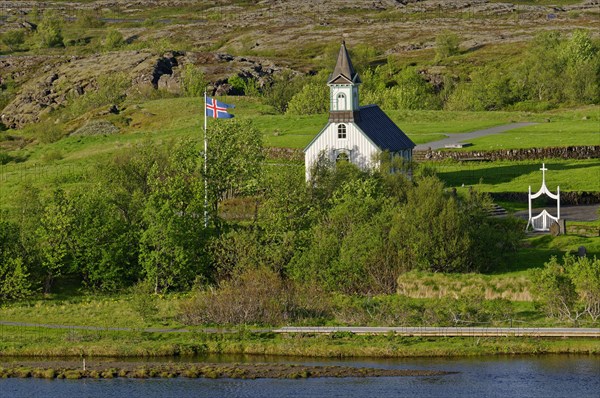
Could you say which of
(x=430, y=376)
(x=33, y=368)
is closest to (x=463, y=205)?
(x=430, y=376)

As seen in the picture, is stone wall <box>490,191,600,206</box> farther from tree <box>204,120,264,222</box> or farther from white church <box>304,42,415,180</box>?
tree <box>204,120,264,222</box>

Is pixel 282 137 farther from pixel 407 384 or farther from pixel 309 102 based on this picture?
pixel 407 384

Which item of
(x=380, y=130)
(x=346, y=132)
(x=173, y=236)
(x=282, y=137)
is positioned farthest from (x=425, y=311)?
(x=282, y=137)

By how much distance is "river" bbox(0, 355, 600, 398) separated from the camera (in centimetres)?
5644

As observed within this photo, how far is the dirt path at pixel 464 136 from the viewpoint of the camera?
12388 centimetres

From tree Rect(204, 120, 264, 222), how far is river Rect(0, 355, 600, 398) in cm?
2856

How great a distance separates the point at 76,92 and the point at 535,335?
5646 inches

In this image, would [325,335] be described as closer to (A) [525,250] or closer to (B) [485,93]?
(A) [525,250]

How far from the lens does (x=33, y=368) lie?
205 ft

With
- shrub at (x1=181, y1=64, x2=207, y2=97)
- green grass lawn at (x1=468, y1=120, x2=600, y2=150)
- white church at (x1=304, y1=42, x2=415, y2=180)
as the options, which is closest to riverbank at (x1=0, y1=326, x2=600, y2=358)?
white church at (x1=304, y1=42, x2=415, y2=180)

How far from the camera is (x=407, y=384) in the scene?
190ft

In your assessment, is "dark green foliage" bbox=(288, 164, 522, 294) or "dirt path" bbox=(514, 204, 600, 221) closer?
"dark green foliage" bbox=(288, 164, 522, 294)

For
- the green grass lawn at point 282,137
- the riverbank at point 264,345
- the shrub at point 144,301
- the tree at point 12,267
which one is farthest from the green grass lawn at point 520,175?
the riverbank at point 264,345

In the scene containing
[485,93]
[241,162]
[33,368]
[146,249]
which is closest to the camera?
[33,368]
